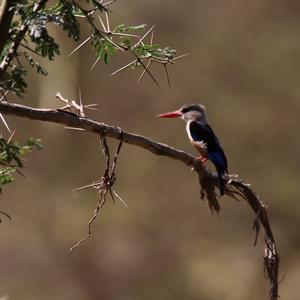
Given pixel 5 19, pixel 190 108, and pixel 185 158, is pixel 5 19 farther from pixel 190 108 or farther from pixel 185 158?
pixel 190 108

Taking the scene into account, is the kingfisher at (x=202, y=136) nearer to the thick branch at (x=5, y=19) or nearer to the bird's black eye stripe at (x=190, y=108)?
the bird's black eye stripe at (x=190, y=108)

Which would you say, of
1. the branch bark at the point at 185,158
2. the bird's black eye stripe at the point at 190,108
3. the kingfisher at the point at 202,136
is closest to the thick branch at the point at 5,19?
the branch bark at the point at 185,158

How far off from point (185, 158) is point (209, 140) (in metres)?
2.35

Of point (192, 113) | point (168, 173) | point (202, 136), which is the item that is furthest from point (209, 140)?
point (168, 173)

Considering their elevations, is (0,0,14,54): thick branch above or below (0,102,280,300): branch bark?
above

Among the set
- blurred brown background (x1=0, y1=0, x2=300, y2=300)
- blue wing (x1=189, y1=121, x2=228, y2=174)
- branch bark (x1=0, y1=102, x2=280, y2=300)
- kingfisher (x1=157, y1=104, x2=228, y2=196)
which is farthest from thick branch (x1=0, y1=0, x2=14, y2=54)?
blurred brown background (x1=0, y1=0, x2=300, y2=300)

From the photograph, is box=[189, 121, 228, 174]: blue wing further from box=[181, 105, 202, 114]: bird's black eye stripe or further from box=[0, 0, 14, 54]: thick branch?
box=[0, 0, 14, 54]: thick branch

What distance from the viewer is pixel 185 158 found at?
10.7ft

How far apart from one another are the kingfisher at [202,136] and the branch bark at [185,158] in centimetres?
128

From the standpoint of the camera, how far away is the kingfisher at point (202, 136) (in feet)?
17.3

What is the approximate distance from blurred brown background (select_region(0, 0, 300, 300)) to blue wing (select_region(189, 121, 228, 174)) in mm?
6644

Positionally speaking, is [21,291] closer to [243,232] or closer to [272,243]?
[243,232]

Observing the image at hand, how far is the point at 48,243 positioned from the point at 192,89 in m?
3.17

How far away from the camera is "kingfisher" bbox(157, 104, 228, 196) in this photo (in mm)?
5280
